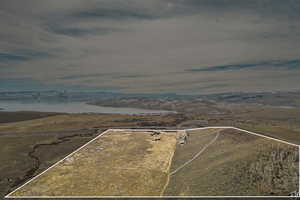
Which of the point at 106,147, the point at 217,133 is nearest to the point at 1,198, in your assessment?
the point at 106,147

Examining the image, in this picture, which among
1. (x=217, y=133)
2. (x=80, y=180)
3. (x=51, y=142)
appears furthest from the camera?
(x=51, y=142)

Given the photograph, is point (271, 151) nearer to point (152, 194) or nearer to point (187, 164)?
point (187, 164)

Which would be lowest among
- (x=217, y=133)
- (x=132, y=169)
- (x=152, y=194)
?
(x=152, y=194)

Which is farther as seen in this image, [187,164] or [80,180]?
[187,164]

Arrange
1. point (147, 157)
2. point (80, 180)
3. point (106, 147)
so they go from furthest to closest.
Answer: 1. point (106, 147)
2. point (147, 157)
3. point (80, 180)

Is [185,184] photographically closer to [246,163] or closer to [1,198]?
[246,163]

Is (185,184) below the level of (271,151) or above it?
below
